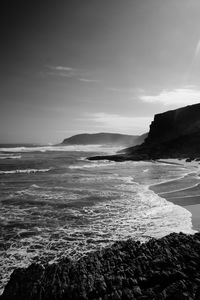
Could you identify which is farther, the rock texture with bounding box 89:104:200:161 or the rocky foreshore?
the rock texture with bounding box 89:104:200:161

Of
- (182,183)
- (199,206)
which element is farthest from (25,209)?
(182,183)

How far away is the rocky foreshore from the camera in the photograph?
17.1 feet

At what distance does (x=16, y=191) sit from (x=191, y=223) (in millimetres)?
13148

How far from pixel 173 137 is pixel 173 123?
7635 millimetres

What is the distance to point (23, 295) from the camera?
529cm

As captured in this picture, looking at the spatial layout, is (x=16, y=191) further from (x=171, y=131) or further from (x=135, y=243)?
(x=171, y=131)

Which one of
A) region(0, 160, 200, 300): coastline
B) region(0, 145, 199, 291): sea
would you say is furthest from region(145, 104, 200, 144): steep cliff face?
region(0, 160, 200, 300): coastline

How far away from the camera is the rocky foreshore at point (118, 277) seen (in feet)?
17.1

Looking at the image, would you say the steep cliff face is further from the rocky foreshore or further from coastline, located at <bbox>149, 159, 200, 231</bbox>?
A: the rocky foreshore

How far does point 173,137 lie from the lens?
7044 centimetres

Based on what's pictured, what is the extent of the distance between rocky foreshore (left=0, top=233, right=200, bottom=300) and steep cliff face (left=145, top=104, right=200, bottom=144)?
65982 millimetres

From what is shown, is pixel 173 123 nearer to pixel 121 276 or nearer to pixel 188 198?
pixel 188 198

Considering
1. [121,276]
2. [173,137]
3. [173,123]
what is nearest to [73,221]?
[121,276]

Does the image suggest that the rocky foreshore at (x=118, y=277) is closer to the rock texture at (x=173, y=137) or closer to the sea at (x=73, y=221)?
the sea at (x=73, y=221)
